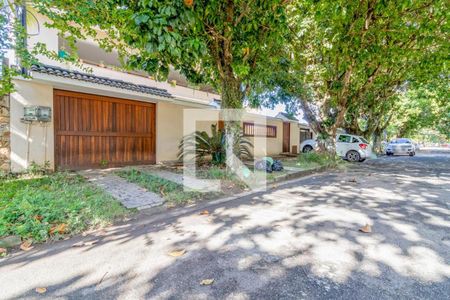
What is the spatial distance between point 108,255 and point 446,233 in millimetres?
4148

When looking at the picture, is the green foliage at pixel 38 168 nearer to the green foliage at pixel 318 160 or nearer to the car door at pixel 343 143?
the green foliage at pixel 318 160

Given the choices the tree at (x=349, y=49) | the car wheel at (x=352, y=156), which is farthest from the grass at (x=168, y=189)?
the car wheel at (x=352, y=156)

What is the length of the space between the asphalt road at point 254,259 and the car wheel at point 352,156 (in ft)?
30.8

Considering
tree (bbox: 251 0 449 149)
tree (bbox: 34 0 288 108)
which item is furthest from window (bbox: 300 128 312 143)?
tree (bbox: 34 0 288 108)

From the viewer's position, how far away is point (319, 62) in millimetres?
9547

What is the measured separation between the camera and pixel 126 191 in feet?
15.9

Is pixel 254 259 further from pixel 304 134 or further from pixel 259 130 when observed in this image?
pixel 304 134

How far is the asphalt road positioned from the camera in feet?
6.44

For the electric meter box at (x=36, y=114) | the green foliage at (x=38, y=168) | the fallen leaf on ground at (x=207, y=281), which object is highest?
the electric meter box at (x=36, y=114)

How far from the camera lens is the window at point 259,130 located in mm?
Result: 13211

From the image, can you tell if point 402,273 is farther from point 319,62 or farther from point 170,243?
point 319,62

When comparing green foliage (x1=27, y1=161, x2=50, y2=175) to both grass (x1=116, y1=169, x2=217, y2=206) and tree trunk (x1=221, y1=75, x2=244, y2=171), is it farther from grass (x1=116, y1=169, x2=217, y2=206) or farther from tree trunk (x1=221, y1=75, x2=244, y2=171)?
tree trunk (x1=221, y1=75, x2=244, y2=171)

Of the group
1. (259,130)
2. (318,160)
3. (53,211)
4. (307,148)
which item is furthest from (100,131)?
(307,148)

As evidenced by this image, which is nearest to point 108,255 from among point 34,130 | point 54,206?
point 54,206
